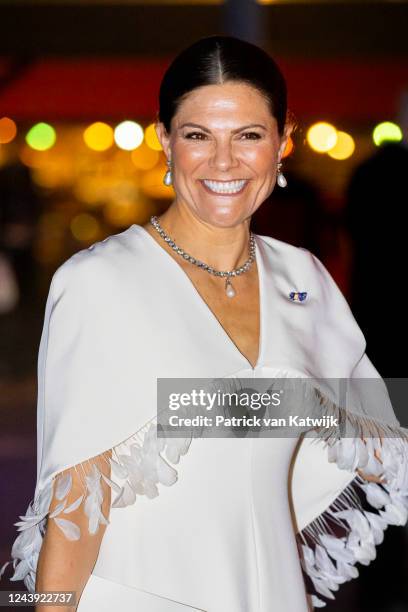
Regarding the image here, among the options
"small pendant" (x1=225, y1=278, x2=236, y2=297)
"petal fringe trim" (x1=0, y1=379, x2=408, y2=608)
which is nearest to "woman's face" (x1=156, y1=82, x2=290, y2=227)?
"small pendant" (x1=225, y1=278, x2=236, y2=297)

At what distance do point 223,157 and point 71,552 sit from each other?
0.70 metres

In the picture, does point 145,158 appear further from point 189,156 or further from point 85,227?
point 189,156

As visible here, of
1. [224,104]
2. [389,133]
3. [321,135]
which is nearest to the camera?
[224,104]

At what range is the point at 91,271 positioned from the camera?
1.73 m

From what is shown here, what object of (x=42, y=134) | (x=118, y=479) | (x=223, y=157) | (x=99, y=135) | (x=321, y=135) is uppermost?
(x=42, y=134)

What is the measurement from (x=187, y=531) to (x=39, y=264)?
12307mm

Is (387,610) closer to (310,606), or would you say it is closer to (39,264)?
(310,606)

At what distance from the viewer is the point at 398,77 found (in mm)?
8047

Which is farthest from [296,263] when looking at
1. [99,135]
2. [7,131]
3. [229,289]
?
[7,131]

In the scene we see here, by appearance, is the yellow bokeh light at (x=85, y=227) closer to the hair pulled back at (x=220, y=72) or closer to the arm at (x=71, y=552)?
the hair pulled back at (x=220, y=72)

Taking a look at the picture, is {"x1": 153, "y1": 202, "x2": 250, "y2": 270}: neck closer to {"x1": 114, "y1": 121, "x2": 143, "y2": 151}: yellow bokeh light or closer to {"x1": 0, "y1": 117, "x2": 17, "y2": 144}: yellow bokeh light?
{"x1": 114, "y1": 121, "x2": 143, "y2": 151}: yellow bokeh light

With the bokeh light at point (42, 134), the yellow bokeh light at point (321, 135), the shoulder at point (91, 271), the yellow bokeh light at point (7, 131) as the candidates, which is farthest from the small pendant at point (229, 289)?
the bokeh light at point (42, 134)

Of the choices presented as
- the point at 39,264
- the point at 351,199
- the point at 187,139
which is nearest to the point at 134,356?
the point at 187,139

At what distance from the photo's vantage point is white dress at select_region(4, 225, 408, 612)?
5.58ft
